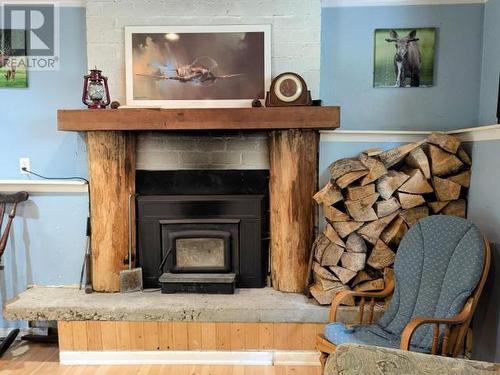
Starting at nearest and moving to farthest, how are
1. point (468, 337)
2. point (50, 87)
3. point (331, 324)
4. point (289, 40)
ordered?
point (331, 324) < point (468, 337) < point (289, 40) < point (50, 87)

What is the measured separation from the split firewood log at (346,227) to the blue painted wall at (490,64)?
1140 mm

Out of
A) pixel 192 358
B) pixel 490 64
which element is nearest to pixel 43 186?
pixel 192 358

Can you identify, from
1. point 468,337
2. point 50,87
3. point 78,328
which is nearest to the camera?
point 468,337

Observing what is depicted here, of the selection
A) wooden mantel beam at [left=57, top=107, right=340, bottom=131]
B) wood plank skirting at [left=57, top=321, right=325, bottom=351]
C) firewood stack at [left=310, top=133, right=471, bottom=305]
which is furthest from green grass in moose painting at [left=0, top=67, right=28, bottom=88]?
firewood stack at [left=310, top=133, right=471, bottom=305]

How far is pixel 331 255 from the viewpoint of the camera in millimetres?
2422

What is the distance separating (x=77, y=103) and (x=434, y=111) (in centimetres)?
254

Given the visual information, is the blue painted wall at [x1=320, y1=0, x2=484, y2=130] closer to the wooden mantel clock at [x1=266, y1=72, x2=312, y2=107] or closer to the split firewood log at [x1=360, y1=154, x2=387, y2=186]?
the wooden mantel clock at [x1=266, y1=72, x2=312, y2=107]

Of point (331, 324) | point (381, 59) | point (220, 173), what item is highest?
point (381, 59)

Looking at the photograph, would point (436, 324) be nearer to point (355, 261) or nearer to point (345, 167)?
point (355, 261)

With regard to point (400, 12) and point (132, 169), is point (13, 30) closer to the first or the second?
point (132, 169)

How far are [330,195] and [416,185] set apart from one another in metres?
0.51

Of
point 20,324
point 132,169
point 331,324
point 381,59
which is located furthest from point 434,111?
point 20,324

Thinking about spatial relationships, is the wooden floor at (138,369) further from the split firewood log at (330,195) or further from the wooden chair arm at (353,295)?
the split firewood log at (330,195)

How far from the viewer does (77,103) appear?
2756mm
